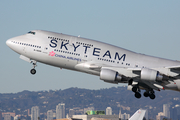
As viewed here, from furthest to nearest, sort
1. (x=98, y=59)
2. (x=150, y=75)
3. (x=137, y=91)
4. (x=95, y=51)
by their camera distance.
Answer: (x=137, y=91), (x=95, y=51), (x=98, y=59), (x=150, y=75)

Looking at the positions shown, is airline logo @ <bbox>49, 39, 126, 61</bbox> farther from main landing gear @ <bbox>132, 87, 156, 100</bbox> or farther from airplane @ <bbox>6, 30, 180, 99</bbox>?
main landing gear @ <bbox>132, 87, 156, 100</bbox>

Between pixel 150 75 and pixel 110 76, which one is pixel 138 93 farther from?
pixel 110 76

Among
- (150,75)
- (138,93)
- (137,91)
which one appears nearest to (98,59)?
(150,75)

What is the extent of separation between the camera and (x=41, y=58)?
47.2 meters

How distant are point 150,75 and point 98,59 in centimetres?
701

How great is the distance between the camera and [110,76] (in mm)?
44125

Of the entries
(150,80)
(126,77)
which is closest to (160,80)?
(150,80)

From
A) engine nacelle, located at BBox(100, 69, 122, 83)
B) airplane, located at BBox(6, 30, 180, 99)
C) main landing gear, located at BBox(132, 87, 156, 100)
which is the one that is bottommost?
main landing gear, located at BBox(132, 87, 156, 100)

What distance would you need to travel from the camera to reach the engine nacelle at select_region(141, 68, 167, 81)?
144ft

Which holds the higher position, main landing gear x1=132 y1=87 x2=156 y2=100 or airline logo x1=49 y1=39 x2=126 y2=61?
airline logo x1=49 y1=39 x2=126 y2=61

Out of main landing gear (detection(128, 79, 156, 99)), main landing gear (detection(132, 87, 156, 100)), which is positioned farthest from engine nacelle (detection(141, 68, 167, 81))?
main landing gear (detection(132, 87, 156, 100))

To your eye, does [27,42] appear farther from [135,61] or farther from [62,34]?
[135,61]

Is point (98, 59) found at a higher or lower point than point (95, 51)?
lower

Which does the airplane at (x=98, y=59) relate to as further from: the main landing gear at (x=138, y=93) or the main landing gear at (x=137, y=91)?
the main landing gear at (x=138, y=93)
